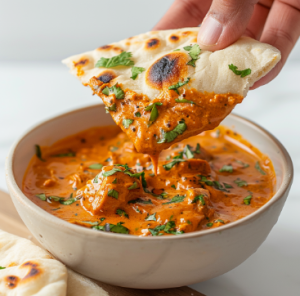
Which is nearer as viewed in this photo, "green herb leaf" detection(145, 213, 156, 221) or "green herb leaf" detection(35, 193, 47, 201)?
"green herb leaf" detection(145, 213, 156, 221)

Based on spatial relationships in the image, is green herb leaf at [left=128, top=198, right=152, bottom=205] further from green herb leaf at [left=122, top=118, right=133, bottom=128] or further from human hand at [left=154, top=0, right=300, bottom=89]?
human hand at [left=154, top=0, right=300, bottom=89]

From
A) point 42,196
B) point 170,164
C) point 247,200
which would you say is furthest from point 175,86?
point 42,196

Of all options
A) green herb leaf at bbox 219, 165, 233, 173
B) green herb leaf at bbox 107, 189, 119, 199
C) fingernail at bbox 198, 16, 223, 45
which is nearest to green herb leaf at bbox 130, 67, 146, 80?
fingernail at bbox 198, 16, 223, 45

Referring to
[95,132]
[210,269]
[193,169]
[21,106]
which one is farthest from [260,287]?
[21,106]

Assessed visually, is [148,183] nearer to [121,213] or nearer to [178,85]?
[121,213]

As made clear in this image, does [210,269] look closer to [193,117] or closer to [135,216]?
[135,216]

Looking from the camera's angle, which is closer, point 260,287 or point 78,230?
point 78,230
